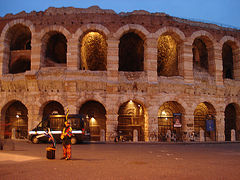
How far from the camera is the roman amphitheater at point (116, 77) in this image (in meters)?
19.2

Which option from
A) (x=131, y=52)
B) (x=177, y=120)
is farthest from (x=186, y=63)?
(x=131, y=52)

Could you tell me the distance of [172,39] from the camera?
866 inches

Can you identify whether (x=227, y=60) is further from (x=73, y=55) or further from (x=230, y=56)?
(x=73, y=55)

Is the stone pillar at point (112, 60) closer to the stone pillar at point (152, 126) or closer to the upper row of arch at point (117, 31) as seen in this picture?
the upper row of arch at point (117, 31)

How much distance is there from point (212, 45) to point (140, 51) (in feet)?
23.2

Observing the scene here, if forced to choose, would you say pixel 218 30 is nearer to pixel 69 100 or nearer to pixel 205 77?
pixel 205 77

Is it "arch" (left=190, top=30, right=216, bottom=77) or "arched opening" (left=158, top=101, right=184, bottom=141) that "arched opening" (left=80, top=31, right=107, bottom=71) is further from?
"arch" (left=190, top=30, right=216, bottom=77)

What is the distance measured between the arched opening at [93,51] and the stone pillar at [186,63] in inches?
285

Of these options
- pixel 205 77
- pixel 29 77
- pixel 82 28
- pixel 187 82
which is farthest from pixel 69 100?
pixel 205 77

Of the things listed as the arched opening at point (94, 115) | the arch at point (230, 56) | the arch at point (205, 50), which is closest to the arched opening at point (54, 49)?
the arched opening at point (94, 115)

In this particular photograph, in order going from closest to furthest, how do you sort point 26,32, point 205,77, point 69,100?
point 69,100, point 205,77, point 26,32

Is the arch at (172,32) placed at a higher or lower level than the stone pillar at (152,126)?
higher

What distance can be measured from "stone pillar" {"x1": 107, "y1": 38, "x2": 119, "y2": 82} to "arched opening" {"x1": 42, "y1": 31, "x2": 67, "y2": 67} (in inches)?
168

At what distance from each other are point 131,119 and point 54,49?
1067cm
